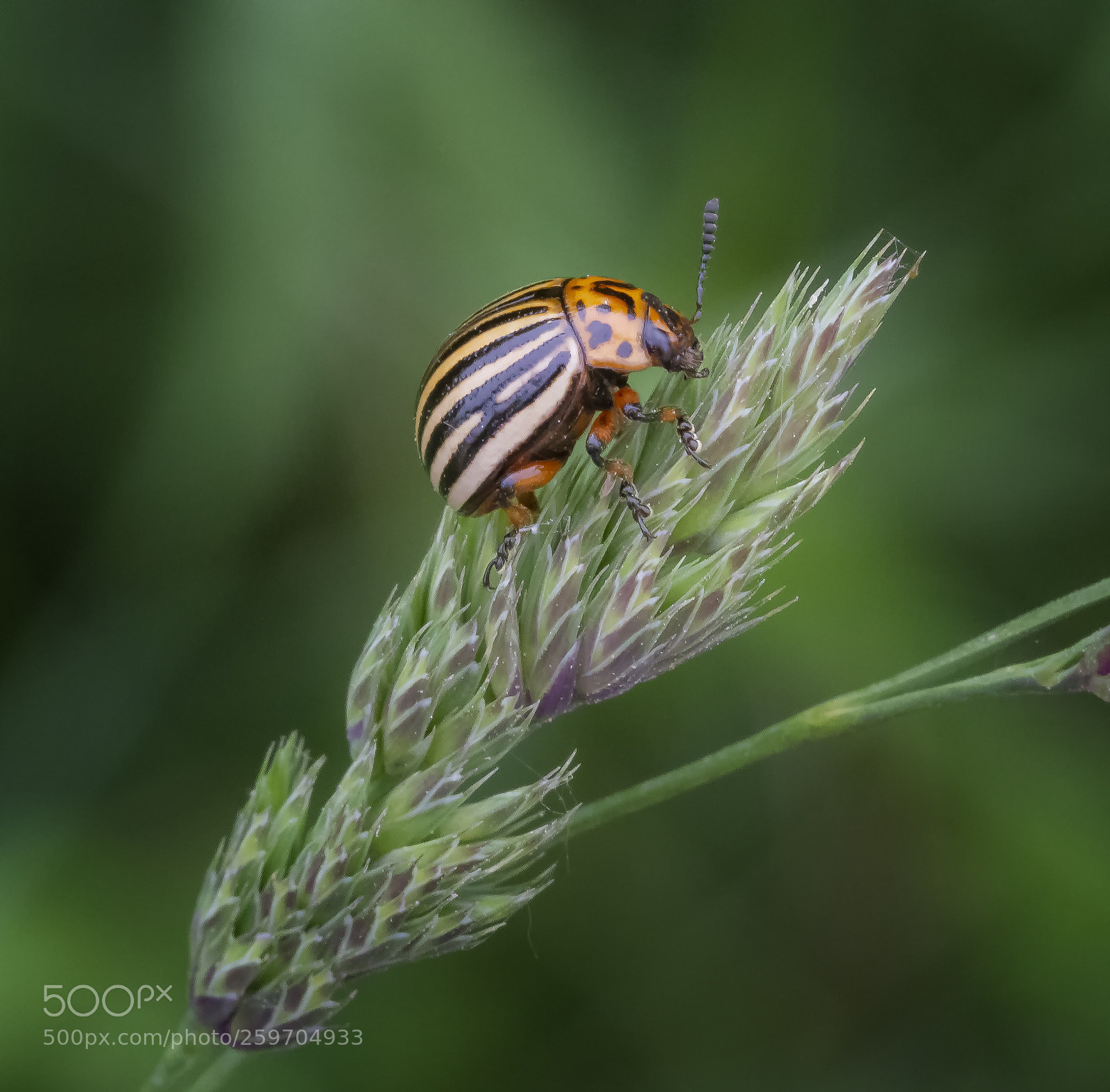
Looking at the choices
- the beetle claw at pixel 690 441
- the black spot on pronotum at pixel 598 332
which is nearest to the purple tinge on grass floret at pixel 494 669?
the beetle claw at pixel 690 441

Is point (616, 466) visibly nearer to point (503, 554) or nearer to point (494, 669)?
point (503, 554)

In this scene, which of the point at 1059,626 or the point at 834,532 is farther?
the point at 834,532

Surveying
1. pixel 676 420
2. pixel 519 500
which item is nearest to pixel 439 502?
pixel 519 500

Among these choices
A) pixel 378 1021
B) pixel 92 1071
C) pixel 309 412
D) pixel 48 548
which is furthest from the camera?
pixel 309 412

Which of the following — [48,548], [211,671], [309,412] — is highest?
[309,412]

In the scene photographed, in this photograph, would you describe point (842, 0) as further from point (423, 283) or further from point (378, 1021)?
point (378, 1021)

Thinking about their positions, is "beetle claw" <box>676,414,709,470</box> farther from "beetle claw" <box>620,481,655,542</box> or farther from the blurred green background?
the blurred green background

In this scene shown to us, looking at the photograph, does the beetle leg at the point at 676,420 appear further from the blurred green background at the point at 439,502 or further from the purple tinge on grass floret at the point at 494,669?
the blurred green background at the point at 439,502

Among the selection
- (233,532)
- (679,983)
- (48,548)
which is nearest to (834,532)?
(679,983)
